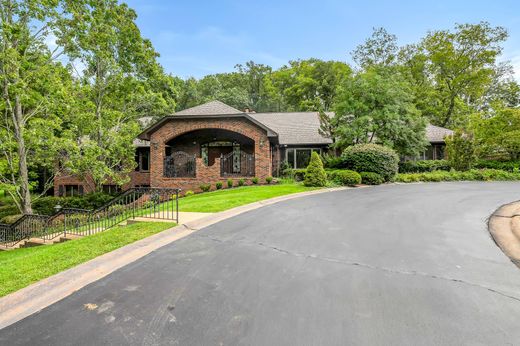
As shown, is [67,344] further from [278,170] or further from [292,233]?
[278,170]

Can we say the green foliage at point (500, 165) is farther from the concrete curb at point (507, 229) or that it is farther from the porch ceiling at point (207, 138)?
the porch ceiling at point (207, 138)

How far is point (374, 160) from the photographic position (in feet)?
53.5

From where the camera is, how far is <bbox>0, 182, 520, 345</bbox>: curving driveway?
268 centimetres

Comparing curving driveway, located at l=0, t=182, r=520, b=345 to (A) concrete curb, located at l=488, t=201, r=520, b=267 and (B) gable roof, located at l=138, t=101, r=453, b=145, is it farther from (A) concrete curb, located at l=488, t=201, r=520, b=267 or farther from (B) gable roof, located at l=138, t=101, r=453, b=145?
(B) gable roof, located at l=138, t=101, r=453, b=145

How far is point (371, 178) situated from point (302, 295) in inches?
545

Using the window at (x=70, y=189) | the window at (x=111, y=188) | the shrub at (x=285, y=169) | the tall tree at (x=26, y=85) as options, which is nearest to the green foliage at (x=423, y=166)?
the shrub at (x=285, y=169)

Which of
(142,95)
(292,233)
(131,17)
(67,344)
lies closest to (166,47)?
(131,17)

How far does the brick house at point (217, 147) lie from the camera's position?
1714 centimetres

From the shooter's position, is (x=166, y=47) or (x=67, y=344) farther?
(x=166, y=47)

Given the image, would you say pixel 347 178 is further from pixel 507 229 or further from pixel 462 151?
pixel 462 151

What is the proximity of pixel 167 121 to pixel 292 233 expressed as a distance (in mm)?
13842

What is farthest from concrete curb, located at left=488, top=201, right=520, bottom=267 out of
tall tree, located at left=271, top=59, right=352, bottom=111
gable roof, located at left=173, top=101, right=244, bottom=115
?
tall tree, located at left=271, top=59, right=352, bottom=111

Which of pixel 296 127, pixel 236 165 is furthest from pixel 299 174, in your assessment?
pixel 296 127

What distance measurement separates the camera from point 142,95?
17969 millimetres
